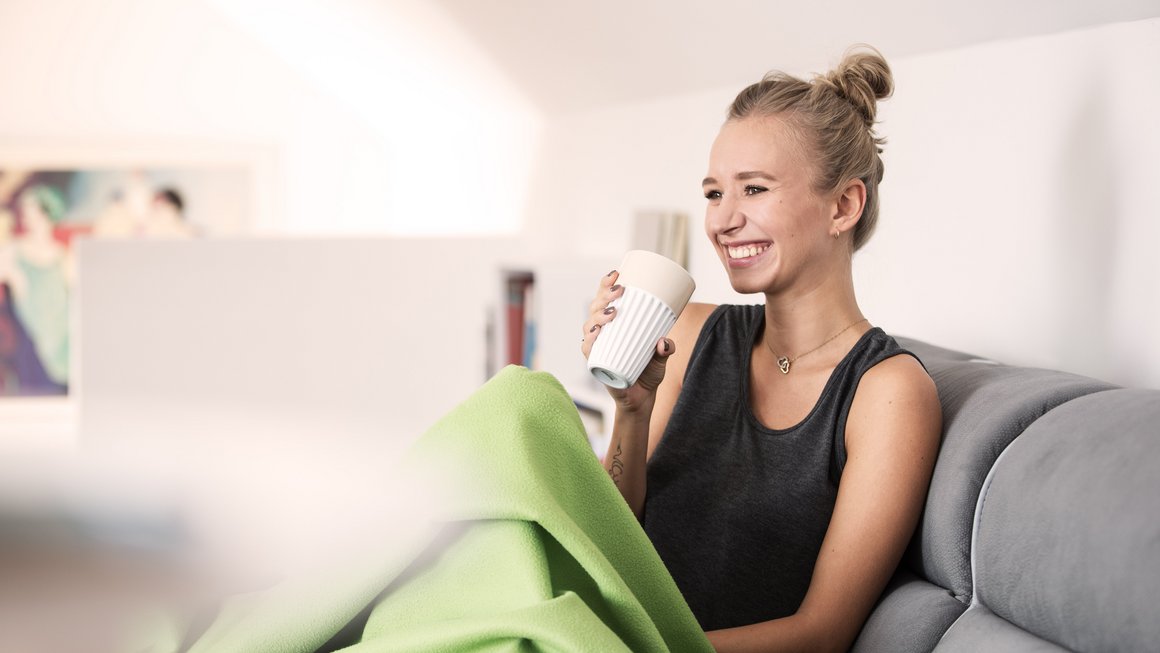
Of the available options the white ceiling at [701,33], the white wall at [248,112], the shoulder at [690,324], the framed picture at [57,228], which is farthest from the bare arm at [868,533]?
the framed picture at [57,228]

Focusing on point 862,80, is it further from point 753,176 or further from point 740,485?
point 740,485

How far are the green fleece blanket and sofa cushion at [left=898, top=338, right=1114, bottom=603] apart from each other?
0.26 m

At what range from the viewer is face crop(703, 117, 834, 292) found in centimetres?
142

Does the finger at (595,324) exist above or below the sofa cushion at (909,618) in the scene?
above

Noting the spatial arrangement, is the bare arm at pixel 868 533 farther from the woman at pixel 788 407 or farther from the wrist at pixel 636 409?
the wrist at pixel 636 409

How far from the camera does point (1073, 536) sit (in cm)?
91

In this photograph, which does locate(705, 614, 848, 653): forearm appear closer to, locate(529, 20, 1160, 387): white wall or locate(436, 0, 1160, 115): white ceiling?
locate(529, 20, 1160, 387): white wall

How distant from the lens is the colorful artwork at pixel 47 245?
18.2 feet

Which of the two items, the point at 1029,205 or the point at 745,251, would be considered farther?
the point at 1029,205

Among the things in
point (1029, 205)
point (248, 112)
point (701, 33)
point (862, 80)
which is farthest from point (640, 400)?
point (248, 112)

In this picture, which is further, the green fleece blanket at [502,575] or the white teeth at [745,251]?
the white teeth at [745,251]

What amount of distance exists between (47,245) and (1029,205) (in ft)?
16.8

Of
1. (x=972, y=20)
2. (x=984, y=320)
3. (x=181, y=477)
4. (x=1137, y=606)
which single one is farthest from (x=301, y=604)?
(x=181, y=477)

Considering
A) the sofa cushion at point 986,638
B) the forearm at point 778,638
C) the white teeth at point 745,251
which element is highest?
the white teeth at point 745,251
